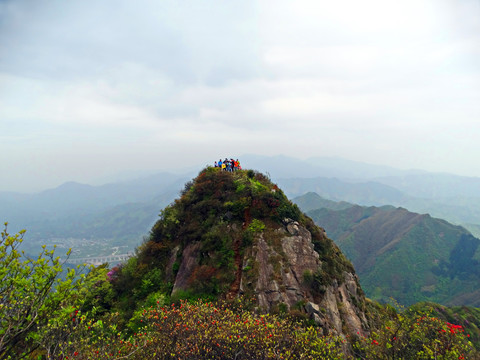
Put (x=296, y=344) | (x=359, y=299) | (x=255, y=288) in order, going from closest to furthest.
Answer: (x=296, y=344), (x=255, y=288), (x=359, y=299)

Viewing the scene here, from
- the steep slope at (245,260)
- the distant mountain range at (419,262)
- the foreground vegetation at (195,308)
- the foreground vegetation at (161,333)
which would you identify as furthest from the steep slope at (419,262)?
the foreground vegetation at (161,333)

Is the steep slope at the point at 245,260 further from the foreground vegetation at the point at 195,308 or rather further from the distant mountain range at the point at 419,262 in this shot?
the distant mountain range at the point at 419,262

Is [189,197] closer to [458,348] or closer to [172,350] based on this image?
[172,350]

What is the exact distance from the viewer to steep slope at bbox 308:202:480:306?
133875 millimetres

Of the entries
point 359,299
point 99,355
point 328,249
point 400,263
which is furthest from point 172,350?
point 400,263

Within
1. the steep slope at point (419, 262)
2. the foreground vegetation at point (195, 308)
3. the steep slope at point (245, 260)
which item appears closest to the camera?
the foreground vegetation at point (195, 308)

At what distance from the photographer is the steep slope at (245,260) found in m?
19.9

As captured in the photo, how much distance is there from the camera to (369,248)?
183875 millimetres

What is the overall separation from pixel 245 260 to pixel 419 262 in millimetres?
180334

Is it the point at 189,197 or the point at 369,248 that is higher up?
the point at 189,197

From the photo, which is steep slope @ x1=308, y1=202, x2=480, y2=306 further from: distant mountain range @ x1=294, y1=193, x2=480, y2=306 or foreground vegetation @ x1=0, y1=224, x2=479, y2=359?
foreground vegetation @ x1=0, y1=224, x2=479, y2=359

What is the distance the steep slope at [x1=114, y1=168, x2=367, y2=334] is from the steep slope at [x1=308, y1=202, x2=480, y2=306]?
138135mm

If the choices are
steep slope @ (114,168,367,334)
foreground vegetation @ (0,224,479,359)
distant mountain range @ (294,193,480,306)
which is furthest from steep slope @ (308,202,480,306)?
foreground vegetation @ (0,224,479,359)

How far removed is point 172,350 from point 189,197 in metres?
18.7
